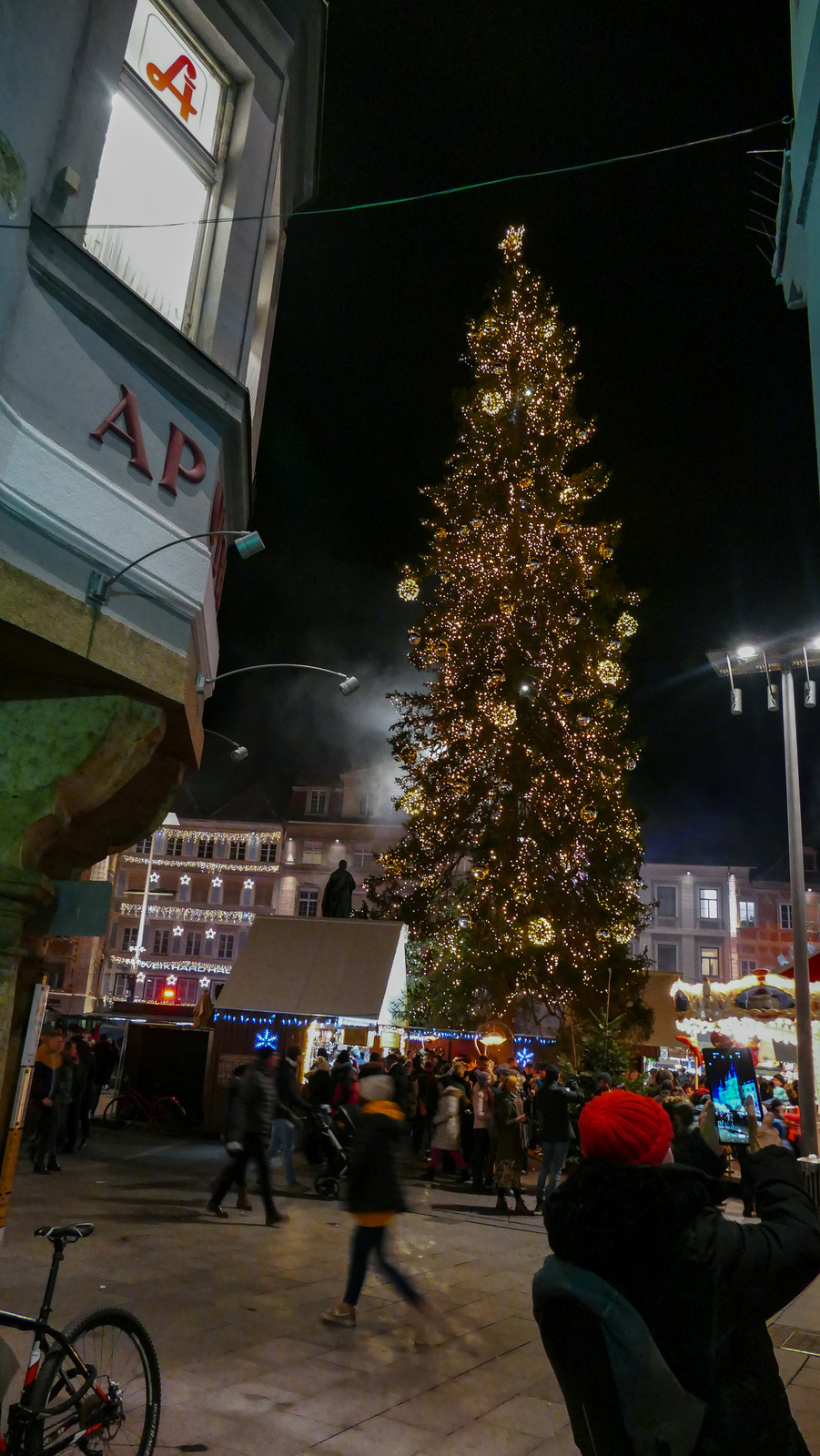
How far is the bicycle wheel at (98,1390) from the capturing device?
3.61m

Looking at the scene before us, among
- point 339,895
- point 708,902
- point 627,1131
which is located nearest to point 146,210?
point 627,1131

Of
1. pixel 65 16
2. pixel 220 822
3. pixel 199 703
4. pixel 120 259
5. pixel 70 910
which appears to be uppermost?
pixel 220 822

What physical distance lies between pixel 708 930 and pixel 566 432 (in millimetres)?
41973

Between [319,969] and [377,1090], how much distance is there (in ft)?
32.0

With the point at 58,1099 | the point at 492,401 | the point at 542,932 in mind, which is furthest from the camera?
the point at 492,401

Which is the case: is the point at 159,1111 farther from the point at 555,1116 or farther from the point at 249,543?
the point at 249,543

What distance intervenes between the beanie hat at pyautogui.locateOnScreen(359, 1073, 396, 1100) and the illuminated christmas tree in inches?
645

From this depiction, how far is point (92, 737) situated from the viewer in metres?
5.98

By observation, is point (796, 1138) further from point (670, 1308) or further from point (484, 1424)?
point (670, 1308)

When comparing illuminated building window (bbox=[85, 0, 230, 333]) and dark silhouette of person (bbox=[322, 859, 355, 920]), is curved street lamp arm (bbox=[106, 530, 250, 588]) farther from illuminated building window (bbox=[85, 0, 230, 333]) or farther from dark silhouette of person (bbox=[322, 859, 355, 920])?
dark silhouette of person (bbox=[322, 859, 355, 920])

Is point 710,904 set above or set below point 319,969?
above

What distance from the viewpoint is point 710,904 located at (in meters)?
62.2

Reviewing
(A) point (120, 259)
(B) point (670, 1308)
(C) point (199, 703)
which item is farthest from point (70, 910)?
(B) point (670, 1308)

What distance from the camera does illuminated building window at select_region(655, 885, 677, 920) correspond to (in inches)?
2458
